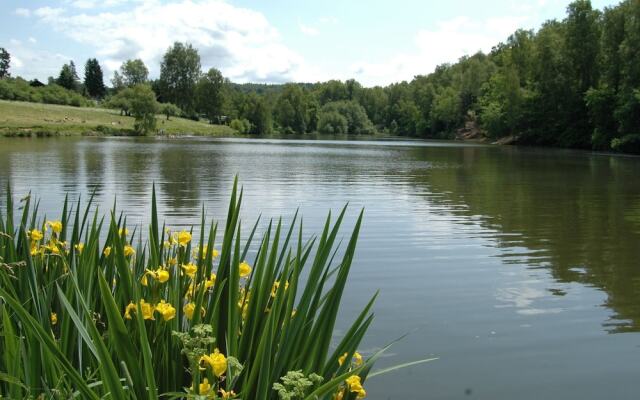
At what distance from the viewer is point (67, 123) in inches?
2938

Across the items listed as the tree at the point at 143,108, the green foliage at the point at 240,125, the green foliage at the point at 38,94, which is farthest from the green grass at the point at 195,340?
the green foliage at the point at 240,125

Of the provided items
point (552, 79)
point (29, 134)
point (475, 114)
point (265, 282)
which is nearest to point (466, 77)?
point (475, 114)

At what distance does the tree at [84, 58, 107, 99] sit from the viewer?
5172 inches

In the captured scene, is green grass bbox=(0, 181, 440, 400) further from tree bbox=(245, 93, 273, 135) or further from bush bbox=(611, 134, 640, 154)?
tree bbox=(245, 93, 273, 135)

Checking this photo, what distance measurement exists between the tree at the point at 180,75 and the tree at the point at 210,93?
3.92 ft

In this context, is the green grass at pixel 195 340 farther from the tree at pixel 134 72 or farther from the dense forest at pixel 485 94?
the tree at pixel 134 72

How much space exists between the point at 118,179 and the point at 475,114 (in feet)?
272

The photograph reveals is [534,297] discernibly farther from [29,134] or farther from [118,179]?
[29,134]

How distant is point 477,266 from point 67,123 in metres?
74.0

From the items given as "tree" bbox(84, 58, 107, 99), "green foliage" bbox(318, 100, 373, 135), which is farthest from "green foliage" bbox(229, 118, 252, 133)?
"tree" bbox(84, 58, 107, 99)

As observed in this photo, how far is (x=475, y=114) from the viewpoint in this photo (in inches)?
3831

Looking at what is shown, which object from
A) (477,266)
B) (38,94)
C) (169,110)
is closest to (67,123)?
(38,94)

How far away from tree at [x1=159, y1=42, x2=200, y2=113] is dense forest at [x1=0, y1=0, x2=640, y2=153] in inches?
7.4

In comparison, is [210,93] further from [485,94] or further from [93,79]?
[485,94]
